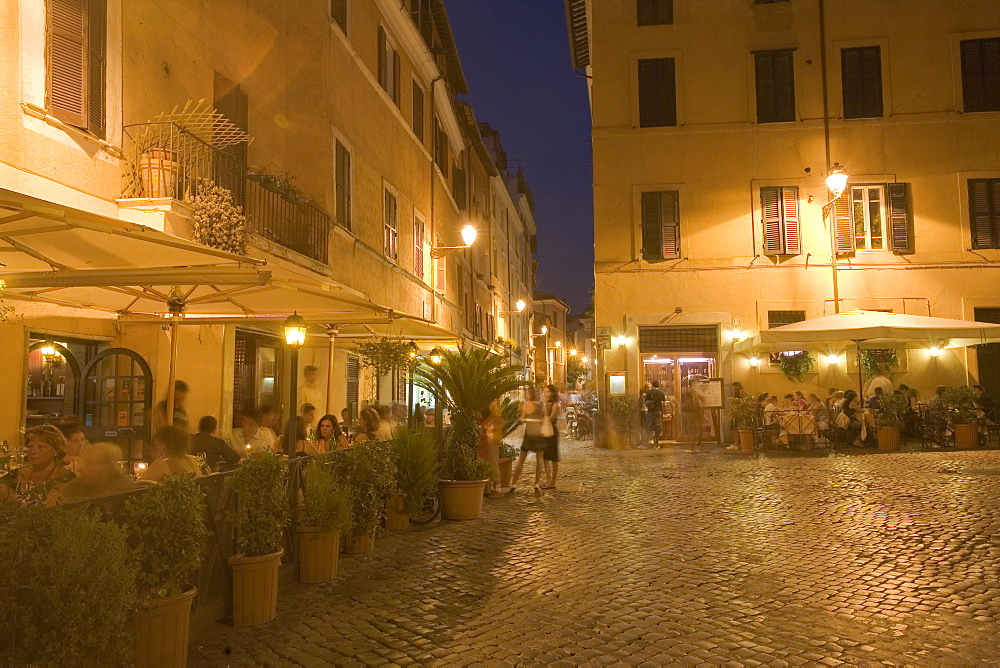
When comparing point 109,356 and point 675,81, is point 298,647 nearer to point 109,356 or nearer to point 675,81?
point 109,356

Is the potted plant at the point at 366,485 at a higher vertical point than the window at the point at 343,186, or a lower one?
lower

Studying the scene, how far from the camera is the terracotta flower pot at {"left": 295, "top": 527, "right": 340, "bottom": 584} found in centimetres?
662

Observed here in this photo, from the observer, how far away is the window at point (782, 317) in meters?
19.7

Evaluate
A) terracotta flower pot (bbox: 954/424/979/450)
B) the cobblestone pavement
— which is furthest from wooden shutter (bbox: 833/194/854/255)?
the cobblestone pavement

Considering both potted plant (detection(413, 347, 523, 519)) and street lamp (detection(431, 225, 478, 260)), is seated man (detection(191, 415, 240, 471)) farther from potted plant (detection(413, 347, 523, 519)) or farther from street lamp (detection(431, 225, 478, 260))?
street lamp (detection(431, 225, 478, 260))

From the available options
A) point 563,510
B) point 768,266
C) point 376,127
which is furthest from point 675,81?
point 563,510

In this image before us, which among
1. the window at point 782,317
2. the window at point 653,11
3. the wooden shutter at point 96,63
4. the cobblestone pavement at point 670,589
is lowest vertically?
the cobblestone pavement at point 670,589

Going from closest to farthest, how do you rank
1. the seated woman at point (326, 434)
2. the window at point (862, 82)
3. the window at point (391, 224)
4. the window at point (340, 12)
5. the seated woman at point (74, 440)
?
the seated woman at point (74, 440)
the seated woman at point (326, 434)
the window at point (340, 12)
the window at point (391, 224)
the window at point (862, 82)

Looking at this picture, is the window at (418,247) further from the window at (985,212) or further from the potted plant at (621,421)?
the window at (985,212)

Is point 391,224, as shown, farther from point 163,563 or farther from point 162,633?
point 162,633

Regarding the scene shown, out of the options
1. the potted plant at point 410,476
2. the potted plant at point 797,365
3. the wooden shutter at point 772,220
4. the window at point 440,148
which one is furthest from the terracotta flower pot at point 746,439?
the window at point 440,148

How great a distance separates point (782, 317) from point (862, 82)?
6.05 meters

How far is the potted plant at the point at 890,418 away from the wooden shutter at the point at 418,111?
12.6 m

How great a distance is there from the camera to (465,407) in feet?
34.1
